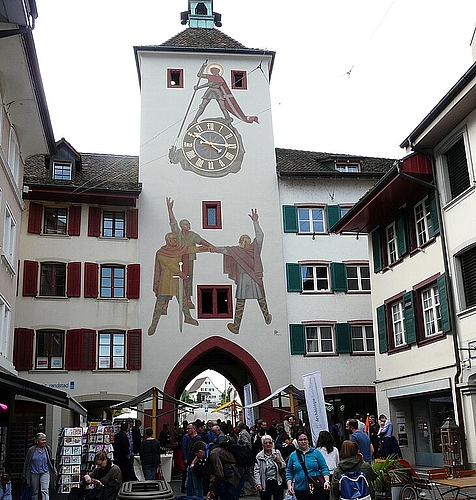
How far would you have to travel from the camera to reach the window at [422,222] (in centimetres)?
2105

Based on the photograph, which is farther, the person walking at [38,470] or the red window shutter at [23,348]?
the red window shutter at [23,348]

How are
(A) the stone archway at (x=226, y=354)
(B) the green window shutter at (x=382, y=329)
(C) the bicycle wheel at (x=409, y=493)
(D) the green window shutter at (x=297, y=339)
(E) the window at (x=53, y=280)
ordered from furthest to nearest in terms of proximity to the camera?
1. (D) the green window shutter at (x=297, y=339)
2. (E) the window at (x=53, y=280)
3. (A) the stone archway at (x=226, y=354)
4. (B) the green window shutter at (x=382, y=329)
5. (C) the bicycle wheel at (x=409, y=493)

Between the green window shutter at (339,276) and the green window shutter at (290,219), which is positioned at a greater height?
the green window shutter at (290,219)

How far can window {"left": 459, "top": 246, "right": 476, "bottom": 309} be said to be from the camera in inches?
729

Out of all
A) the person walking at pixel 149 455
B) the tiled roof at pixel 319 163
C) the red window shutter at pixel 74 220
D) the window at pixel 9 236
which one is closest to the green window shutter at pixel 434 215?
the person walking at pixel 149 455

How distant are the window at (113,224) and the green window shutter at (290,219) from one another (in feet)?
23.9

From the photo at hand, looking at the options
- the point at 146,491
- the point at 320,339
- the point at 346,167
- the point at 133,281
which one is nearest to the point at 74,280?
the point at 133,281

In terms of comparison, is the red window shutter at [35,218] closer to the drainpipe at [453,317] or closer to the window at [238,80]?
the window at [238,80]

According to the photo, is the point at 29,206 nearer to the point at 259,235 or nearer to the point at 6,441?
the point at 259,235

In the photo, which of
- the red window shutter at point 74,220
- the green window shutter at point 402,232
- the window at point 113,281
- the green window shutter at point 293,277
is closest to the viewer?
the green window shutter at point 402,232

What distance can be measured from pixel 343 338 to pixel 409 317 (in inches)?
365

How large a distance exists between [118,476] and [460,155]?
12.4 meters

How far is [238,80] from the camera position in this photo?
1379 inches

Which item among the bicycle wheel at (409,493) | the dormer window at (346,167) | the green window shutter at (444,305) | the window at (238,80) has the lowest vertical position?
the bicycle wheel at (409,493)
